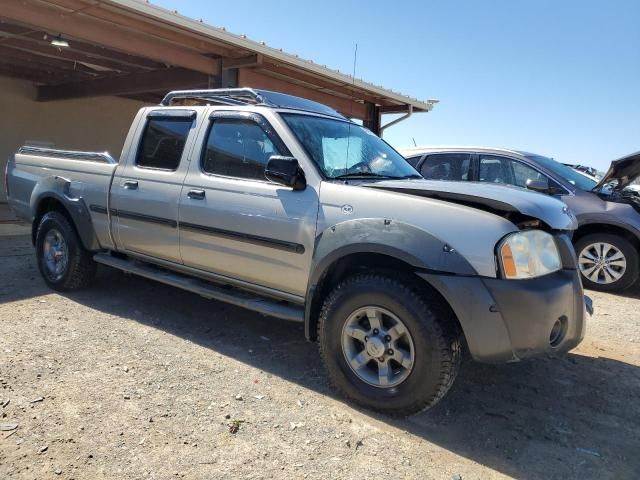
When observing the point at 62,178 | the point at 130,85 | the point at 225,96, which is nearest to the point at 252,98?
the point at 225,96

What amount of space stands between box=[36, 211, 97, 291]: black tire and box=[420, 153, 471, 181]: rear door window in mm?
4434

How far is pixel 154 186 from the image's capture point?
436 centimetres

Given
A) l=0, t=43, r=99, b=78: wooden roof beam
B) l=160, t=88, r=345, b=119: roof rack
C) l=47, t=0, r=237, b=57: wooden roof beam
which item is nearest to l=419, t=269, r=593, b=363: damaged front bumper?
l=160, t=88, r=345, b=119: roof rack

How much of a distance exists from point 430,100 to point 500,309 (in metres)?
11.5

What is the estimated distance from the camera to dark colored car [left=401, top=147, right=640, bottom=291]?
20.8 ft

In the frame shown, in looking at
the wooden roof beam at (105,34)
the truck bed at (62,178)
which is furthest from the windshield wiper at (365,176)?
the wooden roof beam at (105,34)

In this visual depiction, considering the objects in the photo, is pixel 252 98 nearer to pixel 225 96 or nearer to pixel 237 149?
pixel 225 96

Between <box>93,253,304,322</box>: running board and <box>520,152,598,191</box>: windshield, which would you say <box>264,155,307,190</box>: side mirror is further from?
<box>520,152,598,191</box>: windshield

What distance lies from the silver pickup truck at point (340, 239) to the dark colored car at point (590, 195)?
2.78 meters

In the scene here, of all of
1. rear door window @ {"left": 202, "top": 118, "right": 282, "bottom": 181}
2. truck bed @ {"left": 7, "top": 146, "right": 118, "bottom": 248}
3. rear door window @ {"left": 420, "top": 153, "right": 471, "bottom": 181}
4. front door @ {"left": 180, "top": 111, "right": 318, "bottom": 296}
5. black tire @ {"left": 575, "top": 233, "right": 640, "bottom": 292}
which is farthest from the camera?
rear door window @ {"left": 420, "top": 153, "right": 471, "bottom": 181}

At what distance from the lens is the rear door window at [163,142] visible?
4344 mm

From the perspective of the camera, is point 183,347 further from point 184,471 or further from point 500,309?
point 500,309

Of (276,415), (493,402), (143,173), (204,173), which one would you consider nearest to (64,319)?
(143,173)

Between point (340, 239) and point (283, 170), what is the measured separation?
0.60 m
